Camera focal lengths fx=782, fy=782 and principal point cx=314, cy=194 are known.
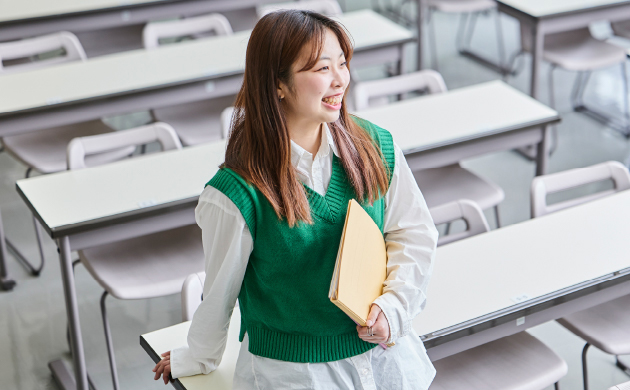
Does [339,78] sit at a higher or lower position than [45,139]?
higher

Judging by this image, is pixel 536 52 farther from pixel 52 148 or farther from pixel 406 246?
pixel 406 246

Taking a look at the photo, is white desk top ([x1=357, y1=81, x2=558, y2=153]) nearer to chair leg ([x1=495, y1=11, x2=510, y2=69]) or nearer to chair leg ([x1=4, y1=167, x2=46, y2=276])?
chair leg ([x1=4, y1=167, x2=46, y2=276])

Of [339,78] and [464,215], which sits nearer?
[339,78]

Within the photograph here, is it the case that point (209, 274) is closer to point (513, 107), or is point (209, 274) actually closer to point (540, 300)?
point (540, 300)

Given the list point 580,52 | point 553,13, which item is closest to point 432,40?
point 580,52

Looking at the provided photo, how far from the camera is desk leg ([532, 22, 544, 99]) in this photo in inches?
161

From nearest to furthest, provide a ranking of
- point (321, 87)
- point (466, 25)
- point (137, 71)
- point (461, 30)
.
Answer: point (321, 87) → point (137, 71) → point (461, 30) → point (466, 25)

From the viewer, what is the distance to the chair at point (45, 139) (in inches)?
138

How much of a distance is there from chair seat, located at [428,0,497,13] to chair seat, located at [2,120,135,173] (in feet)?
8.27

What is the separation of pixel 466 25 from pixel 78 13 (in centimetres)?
313

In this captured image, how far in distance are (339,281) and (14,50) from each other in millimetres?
2949

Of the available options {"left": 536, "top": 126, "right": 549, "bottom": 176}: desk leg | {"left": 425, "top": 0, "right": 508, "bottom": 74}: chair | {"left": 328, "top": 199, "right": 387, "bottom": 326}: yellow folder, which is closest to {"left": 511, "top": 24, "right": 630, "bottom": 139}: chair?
{"left": 425, "top": 0, "right": 508, "bottom": 74}: chair

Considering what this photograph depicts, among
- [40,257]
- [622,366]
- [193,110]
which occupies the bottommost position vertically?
[622,366]

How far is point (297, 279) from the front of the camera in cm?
156
